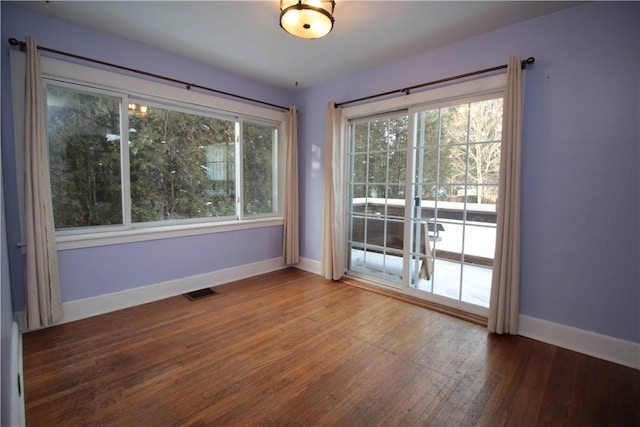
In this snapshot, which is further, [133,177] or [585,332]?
[133,177]

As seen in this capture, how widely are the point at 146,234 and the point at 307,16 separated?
2559mm

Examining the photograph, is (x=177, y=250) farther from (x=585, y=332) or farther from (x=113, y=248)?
(x=585, y=332)

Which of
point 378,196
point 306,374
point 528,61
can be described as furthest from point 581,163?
point 306,374

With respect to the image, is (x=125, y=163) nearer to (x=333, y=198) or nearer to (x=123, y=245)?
(x=123, y=245)

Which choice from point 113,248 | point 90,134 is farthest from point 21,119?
point 113,248

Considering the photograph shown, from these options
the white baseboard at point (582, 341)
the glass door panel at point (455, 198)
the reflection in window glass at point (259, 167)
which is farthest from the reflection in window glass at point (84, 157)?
the white baseboard at point (582, 341)

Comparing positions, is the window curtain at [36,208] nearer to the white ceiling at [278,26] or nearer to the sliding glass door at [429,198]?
the white ceiling at [278,26]

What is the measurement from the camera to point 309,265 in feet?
14.5

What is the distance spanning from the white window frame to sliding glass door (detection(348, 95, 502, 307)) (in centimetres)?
135

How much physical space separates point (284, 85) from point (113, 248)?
2.92 metres

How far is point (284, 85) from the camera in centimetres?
420

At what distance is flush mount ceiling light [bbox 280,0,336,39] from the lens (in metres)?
1.99

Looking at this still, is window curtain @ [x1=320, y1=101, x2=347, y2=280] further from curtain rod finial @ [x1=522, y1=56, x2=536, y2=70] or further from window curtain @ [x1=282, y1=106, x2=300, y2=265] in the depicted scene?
curtain rod finial @ [x1=522, y1=56, x2=536, y2=70]

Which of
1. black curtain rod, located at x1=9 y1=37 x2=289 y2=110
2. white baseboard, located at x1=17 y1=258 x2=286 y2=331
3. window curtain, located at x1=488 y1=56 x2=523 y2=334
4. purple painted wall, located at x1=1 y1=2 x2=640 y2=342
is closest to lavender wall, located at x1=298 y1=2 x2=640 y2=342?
purple painted wall, located at x1=1 y1=2 x2=640 y2=342
